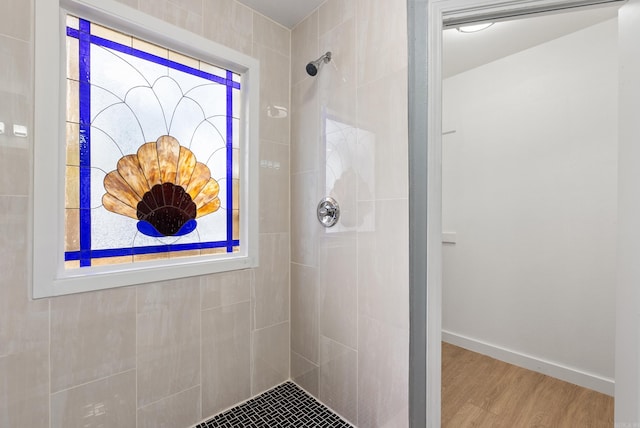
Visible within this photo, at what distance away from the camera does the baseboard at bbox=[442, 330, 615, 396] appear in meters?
1.83

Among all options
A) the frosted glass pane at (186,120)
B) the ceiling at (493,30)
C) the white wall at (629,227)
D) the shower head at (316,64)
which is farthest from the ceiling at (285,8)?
the white wall at (629,227)

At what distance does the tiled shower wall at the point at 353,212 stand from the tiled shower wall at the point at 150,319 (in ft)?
0.48

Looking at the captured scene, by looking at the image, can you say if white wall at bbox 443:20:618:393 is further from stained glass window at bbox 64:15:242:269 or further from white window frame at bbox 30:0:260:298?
white window frame at bbox 30:0:260:298

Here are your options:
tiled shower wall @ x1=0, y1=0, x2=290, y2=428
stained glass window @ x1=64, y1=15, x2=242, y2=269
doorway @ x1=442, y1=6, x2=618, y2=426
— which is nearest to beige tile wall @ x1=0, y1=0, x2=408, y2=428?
tiled shower wall @ x1=0, y1=0, x2=290, y2=428

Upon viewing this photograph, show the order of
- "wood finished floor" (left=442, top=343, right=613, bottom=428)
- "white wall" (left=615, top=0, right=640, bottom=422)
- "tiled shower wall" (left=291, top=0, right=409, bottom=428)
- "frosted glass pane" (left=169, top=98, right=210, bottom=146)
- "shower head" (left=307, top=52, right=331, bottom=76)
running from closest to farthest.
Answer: "white wall" (left=615, top=0, right=640, bottom=422) < "tiled shower wall" (left=291, top=0, right=409, bottom=428) < "frosted glass pane" (left=169, top=98, right=210, bottom=146) < "shower head" (left=307, top=52, right=331, bottom=76) < "wood finished floor" (left=442, top=343, right=613, bottom=428)

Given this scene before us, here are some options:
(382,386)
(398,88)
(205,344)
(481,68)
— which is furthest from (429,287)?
(481,68)

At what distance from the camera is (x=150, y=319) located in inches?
49.4

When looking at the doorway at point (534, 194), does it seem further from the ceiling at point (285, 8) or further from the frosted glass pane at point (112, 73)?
the frosted glass pane at point (112, 73)

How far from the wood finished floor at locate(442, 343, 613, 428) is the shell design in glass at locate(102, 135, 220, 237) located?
1.81 meters

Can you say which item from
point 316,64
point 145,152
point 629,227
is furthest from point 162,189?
point 629,227

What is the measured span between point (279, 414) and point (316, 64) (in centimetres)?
185

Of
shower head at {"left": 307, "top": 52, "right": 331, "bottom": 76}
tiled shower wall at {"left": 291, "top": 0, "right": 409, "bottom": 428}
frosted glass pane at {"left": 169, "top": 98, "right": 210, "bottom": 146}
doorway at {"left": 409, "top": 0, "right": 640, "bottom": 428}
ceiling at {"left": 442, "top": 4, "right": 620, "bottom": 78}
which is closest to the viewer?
doorway at {"left": 409, "top": 0, "right": 640, "bottom": 428}

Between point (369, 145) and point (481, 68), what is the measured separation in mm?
1741

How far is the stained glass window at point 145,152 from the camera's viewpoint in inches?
44.8
